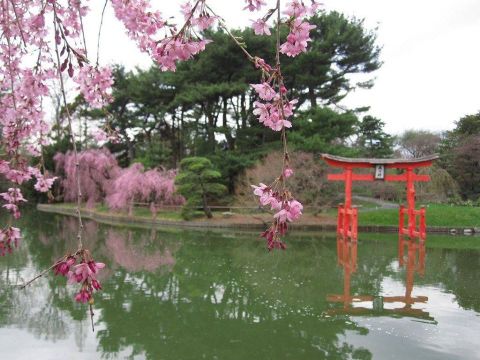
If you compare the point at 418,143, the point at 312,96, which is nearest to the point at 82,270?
the point at 312,96

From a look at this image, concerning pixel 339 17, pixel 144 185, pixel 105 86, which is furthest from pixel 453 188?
pixel 105 86

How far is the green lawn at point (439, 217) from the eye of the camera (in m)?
12.9

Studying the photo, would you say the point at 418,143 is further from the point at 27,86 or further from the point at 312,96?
the point at 27,86

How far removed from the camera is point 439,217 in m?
13.2

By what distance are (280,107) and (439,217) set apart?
1331cm

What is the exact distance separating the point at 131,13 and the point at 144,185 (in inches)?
544

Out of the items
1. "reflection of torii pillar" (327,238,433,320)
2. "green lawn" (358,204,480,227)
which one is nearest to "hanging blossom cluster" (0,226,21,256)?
"reflection of torii pillar" (327,238,433,320)

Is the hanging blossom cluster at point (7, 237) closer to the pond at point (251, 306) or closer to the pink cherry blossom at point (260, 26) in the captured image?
the pink cherry blossom at point (260, 26)

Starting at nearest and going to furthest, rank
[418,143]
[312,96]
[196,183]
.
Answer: [196,183] → [312,96] → [418,143]

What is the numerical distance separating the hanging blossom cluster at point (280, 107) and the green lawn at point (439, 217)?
1203 cm

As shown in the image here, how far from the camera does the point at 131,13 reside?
6.48 feet

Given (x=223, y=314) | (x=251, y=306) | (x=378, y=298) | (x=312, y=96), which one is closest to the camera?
(x=223, y=314)

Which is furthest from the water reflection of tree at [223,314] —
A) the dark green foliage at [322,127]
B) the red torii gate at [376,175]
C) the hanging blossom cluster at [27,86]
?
the dark green foliage at [322,127]

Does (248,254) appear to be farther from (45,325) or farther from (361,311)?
(45,325)
